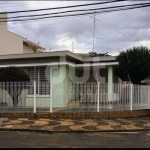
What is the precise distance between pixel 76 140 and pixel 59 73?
786cm

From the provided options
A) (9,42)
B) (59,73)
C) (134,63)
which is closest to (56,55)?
(59,73)

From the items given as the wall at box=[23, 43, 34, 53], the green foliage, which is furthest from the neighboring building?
the green foliage

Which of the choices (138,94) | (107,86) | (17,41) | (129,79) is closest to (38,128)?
(107,86)

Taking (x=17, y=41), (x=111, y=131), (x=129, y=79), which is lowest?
(x=111, y=131)

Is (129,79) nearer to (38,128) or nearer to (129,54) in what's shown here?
(129,54)

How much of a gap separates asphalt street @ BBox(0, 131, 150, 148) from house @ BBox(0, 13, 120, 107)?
353cm

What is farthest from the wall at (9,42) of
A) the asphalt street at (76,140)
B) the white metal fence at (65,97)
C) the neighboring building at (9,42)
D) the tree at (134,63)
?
the asphalt street at (76,140)

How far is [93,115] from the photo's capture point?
12.5 metres

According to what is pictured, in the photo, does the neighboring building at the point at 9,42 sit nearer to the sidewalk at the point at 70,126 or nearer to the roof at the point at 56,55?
→ the roof at the point at 56,55

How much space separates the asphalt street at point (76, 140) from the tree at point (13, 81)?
12.3 feet

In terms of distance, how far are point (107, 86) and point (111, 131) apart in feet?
11.3

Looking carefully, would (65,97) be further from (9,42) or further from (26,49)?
(26,49)

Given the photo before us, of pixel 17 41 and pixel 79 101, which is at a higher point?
pixel 17 41

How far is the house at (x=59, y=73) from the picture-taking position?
41.6 ft
